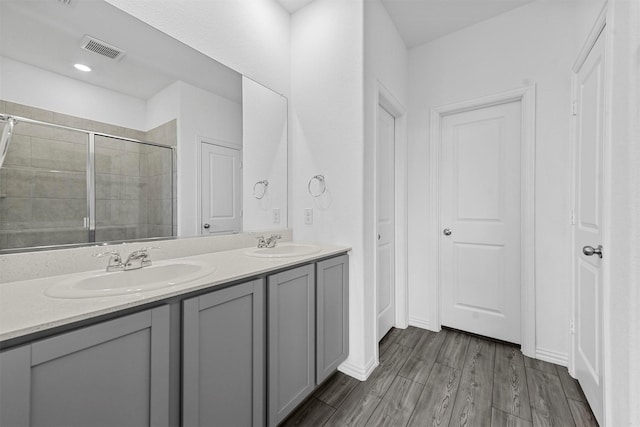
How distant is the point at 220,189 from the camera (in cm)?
172

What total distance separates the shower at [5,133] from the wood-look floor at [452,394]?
1703 mm

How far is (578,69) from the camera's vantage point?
1.75 meters

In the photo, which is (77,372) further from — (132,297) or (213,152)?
(213,152)

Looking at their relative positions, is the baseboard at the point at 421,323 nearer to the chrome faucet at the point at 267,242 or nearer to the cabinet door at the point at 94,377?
the chrome faucet at the point at 267,242

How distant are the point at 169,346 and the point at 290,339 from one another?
0.62 m

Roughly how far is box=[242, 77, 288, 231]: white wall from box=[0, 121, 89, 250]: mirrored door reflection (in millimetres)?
882

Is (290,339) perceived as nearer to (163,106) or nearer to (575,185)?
(163,106)

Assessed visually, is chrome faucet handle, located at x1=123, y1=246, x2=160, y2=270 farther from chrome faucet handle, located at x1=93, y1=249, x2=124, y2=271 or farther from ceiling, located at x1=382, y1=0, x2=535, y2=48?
ceiling, located at x1=382, y1=0, x2=535, y2=48

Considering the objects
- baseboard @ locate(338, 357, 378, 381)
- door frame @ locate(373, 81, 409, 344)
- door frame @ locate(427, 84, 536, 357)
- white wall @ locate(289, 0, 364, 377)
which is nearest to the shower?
white wall @ locate(289, 0, 364, 377)

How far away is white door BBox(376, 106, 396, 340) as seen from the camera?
233cm

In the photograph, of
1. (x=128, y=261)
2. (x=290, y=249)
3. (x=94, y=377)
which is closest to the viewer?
(x=94, y=377)

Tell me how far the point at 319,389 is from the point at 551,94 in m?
2.63

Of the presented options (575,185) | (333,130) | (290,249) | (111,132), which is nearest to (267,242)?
(290,249)

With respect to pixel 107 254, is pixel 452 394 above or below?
below
